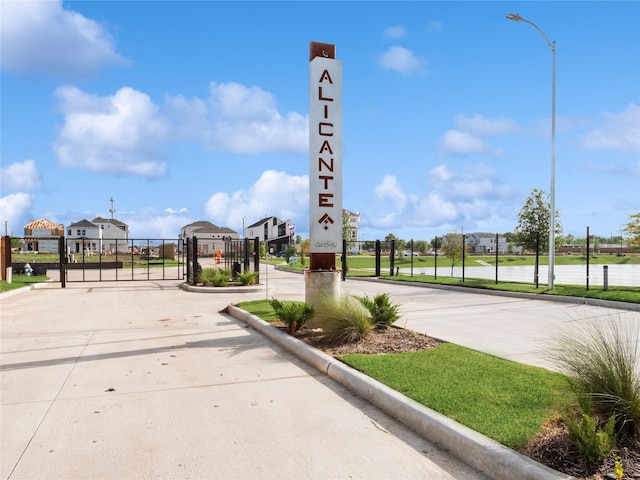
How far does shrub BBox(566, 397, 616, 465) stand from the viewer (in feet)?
11.5

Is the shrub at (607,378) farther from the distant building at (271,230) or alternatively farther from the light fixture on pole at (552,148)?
the distant building at (271,230)

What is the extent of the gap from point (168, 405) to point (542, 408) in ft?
13.0

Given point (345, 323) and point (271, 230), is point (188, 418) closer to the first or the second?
point (345, 323)

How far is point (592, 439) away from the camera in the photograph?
11.5 feet

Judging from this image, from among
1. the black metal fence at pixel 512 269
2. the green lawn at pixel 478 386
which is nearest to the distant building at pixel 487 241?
the black metal fence at pixel 512 269

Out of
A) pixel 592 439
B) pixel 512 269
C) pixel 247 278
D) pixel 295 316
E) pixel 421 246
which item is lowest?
pixel 512 269

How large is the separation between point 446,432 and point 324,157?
7286 mm

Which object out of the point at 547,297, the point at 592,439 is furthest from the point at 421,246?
the point at 592,439

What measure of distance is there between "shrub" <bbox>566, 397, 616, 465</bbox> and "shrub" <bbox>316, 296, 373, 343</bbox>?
4.64 meters

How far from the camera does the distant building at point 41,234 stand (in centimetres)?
8062

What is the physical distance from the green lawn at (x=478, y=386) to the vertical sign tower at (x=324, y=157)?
12.5 feet

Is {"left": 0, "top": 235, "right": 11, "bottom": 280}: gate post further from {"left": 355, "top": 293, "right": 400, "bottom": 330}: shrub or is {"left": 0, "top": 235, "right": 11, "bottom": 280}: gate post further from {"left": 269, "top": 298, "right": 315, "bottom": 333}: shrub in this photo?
{"left": 355, "top": 293, "right": 400, "bottom": 330}: shrub

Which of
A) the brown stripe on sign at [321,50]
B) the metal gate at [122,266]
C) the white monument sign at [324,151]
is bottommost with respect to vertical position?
the metal gate at [122,266]

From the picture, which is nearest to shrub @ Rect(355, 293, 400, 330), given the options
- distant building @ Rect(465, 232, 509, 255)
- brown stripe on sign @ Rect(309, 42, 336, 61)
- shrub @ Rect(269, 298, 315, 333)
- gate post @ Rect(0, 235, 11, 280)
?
shrub @ Rect(269, 298, 315, 333)
